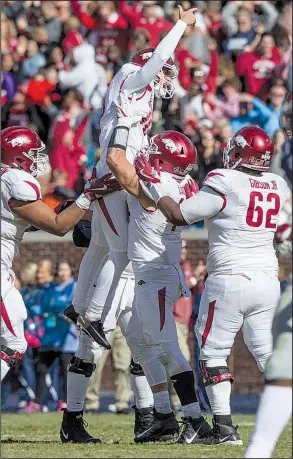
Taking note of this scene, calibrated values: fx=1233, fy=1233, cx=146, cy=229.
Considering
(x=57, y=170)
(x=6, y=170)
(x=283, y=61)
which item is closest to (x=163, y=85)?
(x=6, y=170)

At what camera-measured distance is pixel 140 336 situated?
9.37m

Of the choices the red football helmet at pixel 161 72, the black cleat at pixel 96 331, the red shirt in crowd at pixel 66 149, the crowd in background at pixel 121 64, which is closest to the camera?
the black cleat at pixel 96 331

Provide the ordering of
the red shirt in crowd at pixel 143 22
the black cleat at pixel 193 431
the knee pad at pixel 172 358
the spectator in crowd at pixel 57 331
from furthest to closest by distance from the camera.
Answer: the red shirt in crowd at pixel 143 22
the spectator in crowd at pixel 57 331
the knee pad at pixel 172 358
the black cleat at pixel 193 431

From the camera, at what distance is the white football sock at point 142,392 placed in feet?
31.9

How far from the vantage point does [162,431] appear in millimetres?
9469

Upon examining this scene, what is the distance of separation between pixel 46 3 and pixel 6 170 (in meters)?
11.1

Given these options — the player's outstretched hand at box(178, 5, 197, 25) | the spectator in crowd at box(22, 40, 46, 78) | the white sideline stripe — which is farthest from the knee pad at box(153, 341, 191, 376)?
the spectator in crowd at box(22, 40, 46, 78)

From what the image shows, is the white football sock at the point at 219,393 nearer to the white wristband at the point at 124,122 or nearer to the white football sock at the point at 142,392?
the white football sock at the point at 142,392

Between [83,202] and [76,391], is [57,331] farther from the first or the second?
[83,202]

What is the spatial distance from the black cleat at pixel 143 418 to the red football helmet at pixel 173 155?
1933 mm

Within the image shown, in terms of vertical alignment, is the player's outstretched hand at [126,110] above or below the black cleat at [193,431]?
above

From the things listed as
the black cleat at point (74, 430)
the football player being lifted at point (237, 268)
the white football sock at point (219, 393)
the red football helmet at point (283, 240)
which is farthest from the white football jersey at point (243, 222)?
the red football helmet at point (283, 240)

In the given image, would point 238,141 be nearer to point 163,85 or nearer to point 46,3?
point 163,85

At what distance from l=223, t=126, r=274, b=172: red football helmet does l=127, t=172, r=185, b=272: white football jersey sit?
1.61 feet
